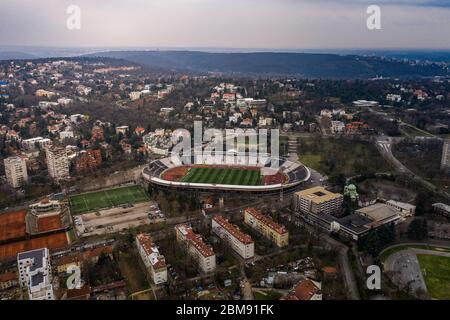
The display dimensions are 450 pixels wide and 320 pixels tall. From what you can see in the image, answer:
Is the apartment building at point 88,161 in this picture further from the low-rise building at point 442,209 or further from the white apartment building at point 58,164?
the low-rise building at point 442,209

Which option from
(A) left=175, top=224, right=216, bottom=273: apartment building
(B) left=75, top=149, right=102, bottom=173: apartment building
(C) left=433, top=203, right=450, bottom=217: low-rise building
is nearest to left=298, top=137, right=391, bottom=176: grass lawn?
(C) left=433, top=203, right=450, bottom=217: low-rise building

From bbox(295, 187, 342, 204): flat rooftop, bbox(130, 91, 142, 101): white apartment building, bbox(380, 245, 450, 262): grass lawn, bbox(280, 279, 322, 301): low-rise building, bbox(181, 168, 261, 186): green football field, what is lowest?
bbox(380, 245, 450, 262): grass lawn

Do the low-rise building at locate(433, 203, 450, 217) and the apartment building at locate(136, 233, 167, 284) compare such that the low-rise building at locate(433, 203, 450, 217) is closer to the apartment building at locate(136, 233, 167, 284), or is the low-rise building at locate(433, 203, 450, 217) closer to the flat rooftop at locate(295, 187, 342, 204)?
the flat rooftop at locate(295, 187, 342, 204)

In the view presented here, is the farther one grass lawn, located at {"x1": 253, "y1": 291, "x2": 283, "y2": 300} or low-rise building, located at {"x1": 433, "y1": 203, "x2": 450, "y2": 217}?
low-rise building, located at {"x1": 433, "y1": 203, "x2": 450, "y2": 217}

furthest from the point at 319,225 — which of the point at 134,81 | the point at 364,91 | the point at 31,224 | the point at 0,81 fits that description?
the point at 0,81
